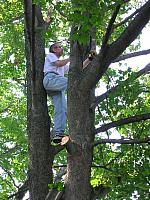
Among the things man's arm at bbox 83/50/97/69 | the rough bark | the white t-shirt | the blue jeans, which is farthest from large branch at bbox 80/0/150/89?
the white t-shirt

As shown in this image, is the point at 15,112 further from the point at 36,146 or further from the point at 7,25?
the point at 36,146

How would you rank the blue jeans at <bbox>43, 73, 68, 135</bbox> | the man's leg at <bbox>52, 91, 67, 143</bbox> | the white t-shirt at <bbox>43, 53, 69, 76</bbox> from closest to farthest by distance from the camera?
1. the man's leg at <bbox>52, 91, 67, 143</bbox>
2. the blue jeans at <bbox>43, 73, 68, 135</bbox>
3. the white t-shirt at <bbox>43, 53, 69, 76</bbox>

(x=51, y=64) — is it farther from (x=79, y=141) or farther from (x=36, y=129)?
(x=79, y=141)

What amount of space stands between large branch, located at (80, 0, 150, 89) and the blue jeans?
1.95 ft

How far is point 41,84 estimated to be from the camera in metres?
5.09

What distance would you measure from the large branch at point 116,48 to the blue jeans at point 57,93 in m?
0.59

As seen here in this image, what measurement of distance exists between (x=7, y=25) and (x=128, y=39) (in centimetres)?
454

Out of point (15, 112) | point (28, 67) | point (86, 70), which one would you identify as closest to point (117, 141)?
point (86, 70)

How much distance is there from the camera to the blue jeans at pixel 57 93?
15.9ft

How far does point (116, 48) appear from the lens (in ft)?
13.9

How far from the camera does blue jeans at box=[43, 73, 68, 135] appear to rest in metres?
4.84

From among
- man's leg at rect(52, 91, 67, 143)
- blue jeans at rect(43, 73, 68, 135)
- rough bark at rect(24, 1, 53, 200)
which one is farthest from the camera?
blue jeans at rect(43, 73, 68, 135)

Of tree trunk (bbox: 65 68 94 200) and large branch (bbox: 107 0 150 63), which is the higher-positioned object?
large branch (bbox: 107 0 150 63)

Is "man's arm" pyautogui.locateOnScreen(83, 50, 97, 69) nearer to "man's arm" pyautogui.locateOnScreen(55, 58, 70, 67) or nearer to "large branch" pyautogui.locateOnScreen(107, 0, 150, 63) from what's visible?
"man's arm" pyautogui.locateOnScreen(55, 58, 70, 67)
